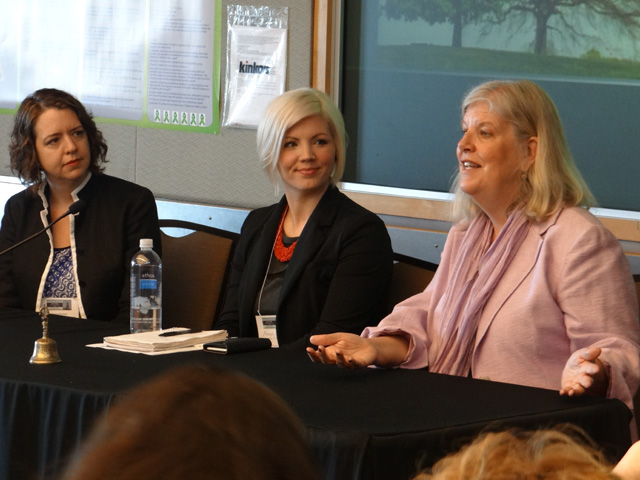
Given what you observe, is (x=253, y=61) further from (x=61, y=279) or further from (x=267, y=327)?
(x=267, y=327)

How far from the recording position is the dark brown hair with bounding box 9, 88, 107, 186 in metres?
3.18

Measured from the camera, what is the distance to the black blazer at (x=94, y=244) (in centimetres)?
304

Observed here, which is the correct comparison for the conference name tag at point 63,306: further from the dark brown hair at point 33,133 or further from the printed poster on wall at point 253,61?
the printed poster on wall at point 253,61

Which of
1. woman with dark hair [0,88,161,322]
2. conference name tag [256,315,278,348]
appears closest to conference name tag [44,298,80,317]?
woman with dark hair [0,88,161,322]

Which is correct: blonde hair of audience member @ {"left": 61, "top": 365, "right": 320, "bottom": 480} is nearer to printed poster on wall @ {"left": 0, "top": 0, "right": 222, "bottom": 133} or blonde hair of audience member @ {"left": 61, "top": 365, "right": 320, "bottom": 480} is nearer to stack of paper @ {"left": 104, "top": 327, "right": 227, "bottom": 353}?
stack of paper @ {"left": 104, "top": 327, "right": 227, "bottom": 353}

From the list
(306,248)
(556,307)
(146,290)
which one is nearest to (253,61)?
(146,290)

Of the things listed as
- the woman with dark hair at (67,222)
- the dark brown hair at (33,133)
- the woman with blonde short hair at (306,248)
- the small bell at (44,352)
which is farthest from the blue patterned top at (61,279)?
the small bell at (44,352)

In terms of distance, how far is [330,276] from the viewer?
8.78 feet

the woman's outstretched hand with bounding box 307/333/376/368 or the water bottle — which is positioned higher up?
the woman's outstretched hand with bounding box 307/333/376/368

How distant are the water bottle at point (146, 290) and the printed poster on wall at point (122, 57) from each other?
1.00 m

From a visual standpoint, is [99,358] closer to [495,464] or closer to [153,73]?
[495,464]

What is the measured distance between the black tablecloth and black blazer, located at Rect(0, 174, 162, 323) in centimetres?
83

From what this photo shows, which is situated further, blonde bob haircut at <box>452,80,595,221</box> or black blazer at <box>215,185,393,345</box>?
black blazer at <box>215,185,393,345</box>

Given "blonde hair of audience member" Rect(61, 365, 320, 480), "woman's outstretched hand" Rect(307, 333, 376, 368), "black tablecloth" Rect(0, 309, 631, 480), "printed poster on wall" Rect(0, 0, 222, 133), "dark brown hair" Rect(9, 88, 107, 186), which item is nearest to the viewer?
"blonde hair of audience member" Rect(61, 365, 320, 480)
